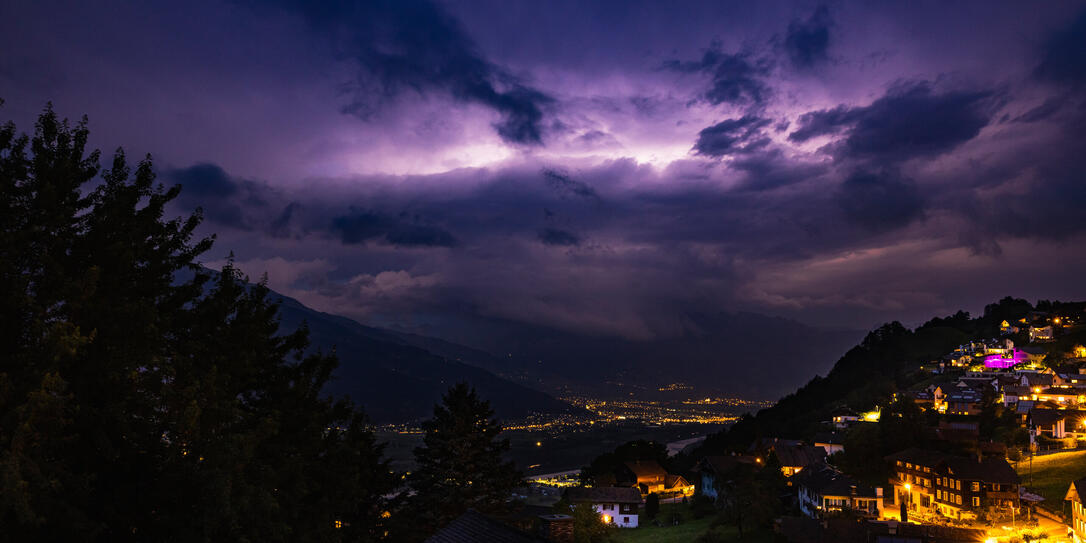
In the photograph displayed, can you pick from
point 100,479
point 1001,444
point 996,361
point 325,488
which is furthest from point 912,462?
point 996,361

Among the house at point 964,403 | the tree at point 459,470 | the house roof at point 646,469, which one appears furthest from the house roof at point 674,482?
the tree at point 459,470

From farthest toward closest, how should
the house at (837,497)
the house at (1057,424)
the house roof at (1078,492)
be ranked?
the house at (1057,424) < the house at (837,497) < the house roof at (1078,492)

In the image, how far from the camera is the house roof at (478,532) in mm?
17609

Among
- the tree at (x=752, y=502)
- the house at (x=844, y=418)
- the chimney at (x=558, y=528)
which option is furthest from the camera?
the house at (x=844, y=418)

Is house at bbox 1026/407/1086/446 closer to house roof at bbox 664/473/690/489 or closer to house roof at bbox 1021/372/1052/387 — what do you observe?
house roof at bbox 1021/372/1052/387

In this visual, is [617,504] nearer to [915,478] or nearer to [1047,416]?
[915,478]

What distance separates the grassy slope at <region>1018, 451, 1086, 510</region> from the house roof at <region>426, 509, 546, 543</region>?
55155mm

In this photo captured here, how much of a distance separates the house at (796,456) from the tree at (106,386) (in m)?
77.0

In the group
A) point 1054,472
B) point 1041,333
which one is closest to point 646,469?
point 1054,472

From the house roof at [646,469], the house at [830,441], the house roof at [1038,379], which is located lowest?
the house roof at [646,469]

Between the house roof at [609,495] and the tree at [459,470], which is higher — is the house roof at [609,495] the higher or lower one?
the lower one

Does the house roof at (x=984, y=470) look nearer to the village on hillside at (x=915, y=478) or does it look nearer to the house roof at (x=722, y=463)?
the village on hillside at (x=915, y=478)

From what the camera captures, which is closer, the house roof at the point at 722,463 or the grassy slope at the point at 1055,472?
the grassy slope at the point at 1055,472

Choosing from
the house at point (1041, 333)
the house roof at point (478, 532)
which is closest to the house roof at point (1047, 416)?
the house at point (1041, 333)
